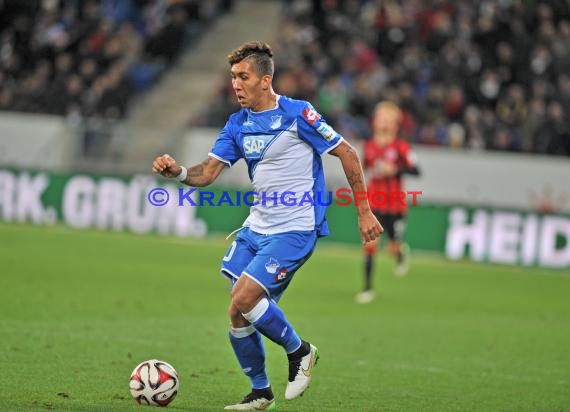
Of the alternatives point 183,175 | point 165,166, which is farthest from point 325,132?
point 165,166

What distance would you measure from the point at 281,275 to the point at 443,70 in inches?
776

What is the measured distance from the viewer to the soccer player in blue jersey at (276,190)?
8023 millimetres

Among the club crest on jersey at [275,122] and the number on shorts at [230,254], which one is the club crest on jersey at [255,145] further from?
the number on shorts at [230,254]

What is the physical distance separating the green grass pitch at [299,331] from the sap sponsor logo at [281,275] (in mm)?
945

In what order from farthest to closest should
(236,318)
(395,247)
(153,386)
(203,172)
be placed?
(395,247) → (203,172) → (236,318) → (153,386)

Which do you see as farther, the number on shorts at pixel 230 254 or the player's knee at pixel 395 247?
the player's knee at pixel 395 247

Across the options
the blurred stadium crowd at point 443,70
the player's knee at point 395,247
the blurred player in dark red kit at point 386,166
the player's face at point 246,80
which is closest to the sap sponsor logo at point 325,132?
the player's face at point 246,80

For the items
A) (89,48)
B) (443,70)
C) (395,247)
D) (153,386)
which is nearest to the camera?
(153,386)

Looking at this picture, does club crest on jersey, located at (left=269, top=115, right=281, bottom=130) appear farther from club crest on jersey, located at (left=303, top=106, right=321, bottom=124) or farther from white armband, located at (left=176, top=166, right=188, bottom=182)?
white armband, located at (left=176, top=166, right=188, bottom=182)

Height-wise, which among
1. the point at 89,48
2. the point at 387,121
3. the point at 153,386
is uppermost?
the point at 89,48

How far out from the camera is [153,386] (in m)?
7.88

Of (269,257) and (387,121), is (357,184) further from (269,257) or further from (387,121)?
(387,121)

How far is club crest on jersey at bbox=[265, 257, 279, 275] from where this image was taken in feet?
25.8

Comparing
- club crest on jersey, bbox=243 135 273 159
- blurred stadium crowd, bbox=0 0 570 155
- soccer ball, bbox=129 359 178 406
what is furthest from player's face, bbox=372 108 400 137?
soccer ball, bbox=129 359 178 406
